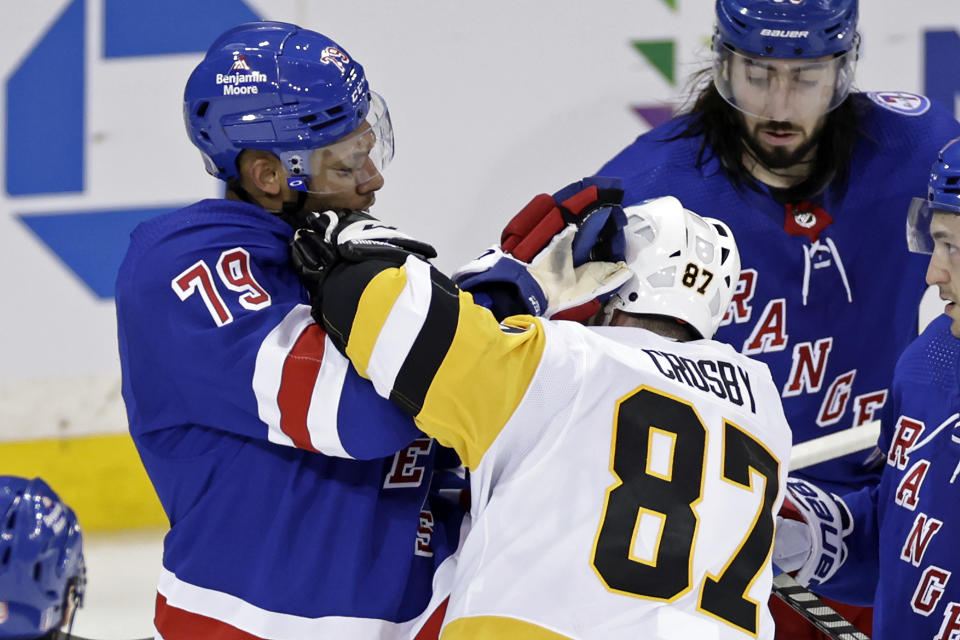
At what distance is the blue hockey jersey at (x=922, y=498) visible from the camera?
1991 millimetres

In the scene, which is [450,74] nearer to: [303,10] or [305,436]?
[303,10]

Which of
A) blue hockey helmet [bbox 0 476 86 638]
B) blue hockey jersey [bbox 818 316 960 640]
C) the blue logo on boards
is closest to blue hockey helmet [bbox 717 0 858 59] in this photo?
blue hockey jersey [bbox 818 316 960 640]

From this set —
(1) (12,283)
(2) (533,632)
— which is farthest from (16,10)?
(2) (533,632)

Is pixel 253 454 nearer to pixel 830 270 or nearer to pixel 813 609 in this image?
pixel 813 609

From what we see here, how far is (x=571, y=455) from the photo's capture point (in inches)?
58.9

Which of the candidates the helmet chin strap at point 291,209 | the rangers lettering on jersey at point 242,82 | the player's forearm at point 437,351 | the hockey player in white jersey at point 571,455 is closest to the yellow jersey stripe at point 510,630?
the hockey player in white jersey at point 571,455

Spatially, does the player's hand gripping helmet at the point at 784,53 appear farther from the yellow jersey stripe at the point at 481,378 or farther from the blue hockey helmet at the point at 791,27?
the yellow jersey stripe at the point at 481,378

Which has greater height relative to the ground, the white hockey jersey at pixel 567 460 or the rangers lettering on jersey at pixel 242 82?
the rangers lettering on jersey at pixel 242 82

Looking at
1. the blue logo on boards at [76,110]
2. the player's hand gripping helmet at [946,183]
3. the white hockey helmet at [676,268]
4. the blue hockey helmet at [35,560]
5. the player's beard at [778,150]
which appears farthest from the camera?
the blue logo on boards at [76,110]

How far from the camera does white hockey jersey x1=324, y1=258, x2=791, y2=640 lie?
4.84 feet

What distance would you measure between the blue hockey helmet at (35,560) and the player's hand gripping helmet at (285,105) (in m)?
0.85

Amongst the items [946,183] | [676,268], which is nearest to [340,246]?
[676,268]

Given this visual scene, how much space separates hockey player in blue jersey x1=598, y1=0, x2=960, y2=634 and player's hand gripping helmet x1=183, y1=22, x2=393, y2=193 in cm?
94

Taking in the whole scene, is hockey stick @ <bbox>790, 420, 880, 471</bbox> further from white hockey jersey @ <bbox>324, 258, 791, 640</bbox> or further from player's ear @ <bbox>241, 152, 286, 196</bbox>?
player's ear @ <bbox>241, 152, 286, 196</bbox>
